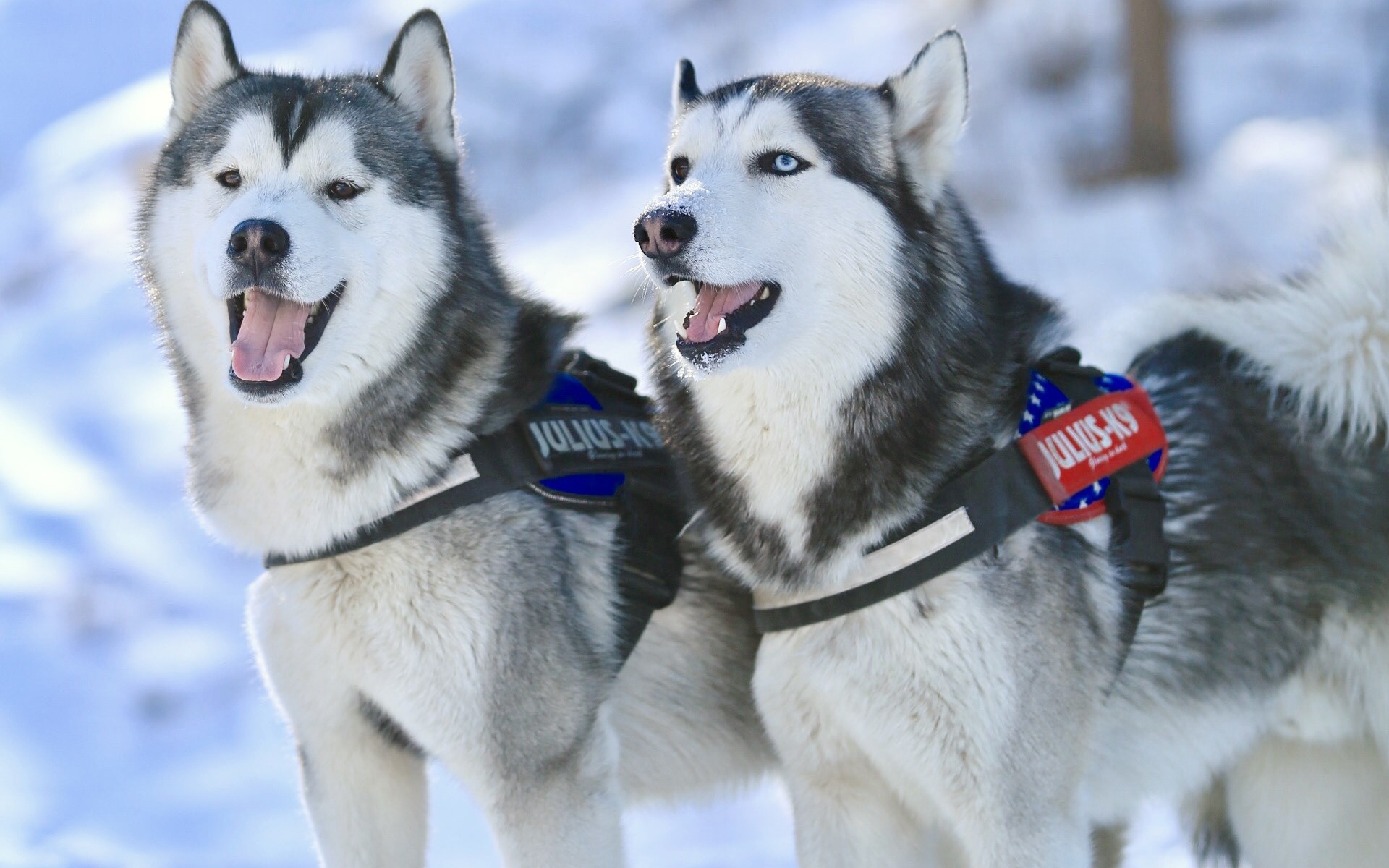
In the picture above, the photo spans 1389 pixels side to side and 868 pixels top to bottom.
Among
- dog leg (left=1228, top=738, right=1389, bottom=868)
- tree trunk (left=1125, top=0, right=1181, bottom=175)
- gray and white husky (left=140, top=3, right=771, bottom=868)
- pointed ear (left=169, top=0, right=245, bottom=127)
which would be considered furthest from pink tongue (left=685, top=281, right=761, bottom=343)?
tree trunk (left=1125, top=0, right=1181, bottom=175)

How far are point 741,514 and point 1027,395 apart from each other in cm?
66

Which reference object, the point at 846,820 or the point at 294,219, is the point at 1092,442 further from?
the point at 294,219

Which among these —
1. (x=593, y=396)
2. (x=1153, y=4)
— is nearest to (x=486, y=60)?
(x=1153, y=4)

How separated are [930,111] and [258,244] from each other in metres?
1.40

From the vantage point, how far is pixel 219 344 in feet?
8.96

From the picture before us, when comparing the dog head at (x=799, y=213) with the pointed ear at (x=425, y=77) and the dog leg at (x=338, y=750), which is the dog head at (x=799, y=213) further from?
the dog leg at (x=338, y=750)

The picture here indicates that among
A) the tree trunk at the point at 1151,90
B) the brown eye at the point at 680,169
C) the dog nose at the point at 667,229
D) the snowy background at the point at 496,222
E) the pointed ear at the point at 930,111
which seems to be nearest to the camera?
the dog nose at the point at 667,229

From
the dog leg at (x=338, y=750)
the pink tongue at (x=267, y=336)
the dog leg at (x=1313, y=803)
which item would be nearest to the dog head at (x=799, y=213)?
the pink tongue at (x=267, y=336)

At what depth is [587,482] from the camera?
2.96m

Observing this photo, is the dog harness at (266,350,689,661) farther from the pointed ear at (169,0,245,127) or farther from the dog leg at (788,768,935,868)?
the pointed ear at (169,0,245,127)

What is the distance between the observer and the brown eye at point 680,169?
9.07 feet

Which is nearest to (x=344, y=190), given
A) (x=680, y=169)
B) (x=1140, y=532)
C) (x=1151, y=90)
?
(x=680, y=169)

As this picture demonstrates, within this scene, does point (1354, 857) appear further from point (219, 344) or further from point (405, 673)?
point (219, 344)

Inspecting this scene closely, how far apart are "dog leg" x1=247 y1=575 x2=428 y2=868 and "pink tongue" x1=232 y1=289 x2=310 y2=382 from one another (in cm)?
52
